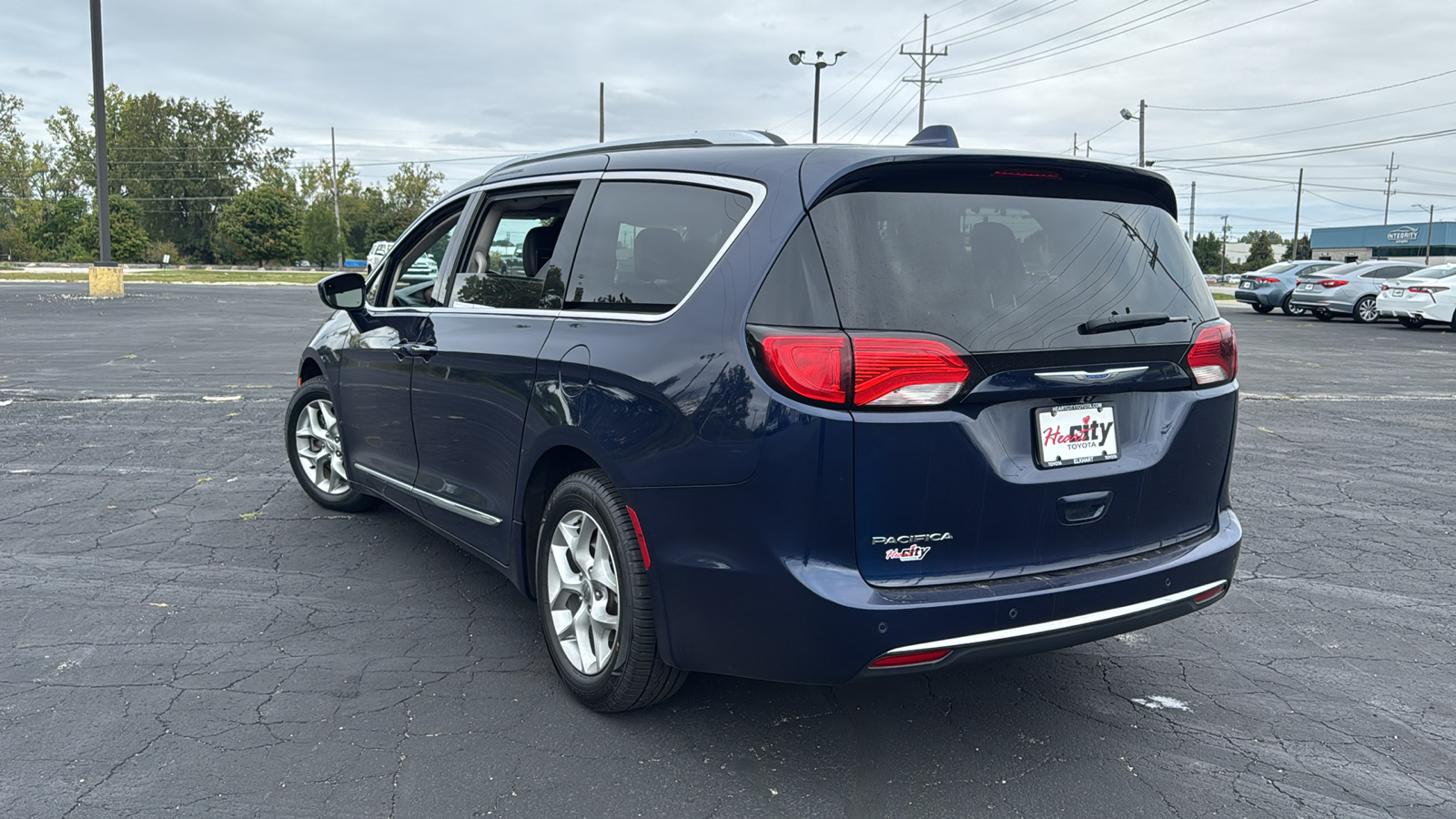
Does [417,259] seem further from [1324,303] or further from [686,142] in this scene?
[1324,303]

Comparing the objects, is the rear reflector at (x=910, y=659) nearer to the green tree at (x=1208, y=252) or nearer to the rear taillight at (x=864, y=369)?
the rear taillight at (x=864, y=369)

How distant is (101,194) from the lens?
83.3 feet

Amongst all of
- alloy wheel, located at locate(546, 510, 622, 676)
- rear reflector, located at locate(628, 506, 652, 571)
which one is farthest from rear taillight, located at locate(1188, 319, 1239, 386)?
alloy wheel, located at locate(546, 510, 622, 676)

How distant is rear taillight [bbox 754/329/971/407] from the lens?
2682 mm

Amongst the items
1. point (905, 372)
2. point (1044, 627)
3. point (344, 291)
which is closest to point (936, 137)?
point (905, 372)

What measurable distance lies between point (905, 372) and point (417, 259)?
3039 millimetres

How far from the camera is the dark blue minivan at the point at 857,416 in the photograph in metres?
2.72

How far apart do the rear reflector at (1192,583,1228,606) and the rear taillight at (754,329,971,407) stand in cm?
115

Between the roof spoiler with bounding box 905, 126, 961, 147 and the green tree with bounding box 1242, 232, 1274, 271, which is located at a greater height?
the green tree with bounding box 1242, 232, 1274, 271

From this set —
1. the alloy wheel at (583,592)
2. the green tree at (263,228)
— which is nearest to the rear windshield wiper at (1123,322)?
the alloy wheel at (583,592)

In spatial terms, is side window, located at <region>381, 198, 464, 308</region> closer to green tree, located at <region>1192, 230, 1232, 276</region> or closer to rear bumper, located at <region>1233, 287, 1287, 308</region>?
rear bumper, located at <region>1233, 287, 1287, 308</region>

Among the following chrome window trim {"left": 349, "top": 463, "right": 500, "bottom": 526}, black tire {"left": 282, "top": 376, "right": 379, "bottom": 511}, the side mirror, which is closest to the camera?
chrome window trim {"left": 349, "top": 463, "right": 500, "bottom": 526}

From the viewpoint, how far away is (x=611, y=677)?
10.6ft

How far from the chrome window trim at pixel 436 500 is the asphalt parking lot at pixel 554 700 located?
1.31 feet
